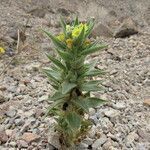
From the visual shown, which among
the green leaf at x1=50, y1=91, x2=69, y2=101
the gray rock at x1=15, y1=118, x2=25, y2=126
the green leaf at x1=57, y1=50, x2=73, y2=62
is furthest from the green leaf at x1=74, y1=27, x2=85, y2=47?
the gray rock at x1=15, y1=118, x2=25, y2=126

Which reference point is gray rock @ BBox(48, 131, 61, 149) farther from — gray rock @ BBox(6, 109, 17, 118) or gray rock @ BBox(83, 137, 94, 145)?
gray rock @ BBox(6, 109, 17, 118)

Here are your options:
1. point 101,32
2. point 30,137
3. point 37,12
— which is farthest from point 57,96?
point 37,12

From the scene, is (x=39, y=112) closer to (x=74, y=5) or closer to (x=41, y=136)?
(x=41, y=136)

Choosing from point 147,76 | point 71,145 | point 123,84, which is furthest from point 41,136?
point 147,76

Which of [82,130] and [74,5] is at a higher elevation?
[74,5]

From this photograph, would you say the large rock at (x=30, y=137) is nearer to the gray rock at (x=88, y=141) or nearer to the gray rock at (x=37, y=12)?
the gray rock at (x=88, y=141)

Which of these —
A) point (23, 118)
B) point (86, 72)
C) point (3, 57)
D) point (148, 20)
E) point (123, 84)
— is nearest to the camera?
point (86, 72)

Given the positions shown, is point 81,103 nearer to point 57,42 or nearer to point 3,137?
point 57,42
